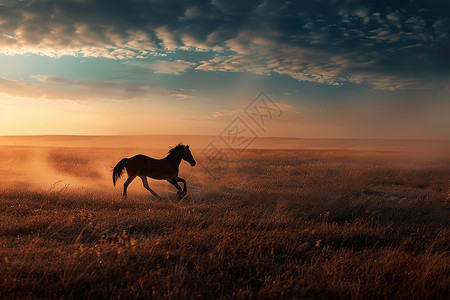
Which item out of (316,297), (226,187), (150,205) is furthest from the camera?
(226,187)

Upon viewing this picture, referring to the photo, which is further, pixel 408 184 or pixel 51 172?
pixel 51 172

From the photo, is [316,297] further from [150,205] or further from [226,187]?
[226,187]

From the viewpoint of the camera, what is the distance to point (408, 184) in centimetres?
1530

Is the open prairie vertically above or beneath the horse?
beneath

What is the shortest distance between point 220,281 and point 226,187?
31.5 ft

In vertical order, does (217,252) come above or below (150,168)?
below

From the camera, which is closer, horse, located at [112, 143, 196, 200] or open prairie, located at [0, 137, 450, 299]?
open prairie, located at [0, 137, 450, 299]

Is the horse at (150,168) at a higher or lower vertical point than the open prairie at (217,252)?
higher

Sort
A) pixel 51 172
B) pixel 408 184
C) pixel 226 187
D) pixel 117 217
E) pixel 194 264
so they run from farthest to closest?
pixel 51 172 < pixel 408 184 < pixel 226 187 < pixel 117 217 < pixel 194 264

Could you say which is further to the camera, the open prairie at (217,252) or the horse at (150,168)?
the horse at (150,168)

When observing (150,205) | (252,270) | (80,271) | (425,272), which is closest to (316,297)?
(252,270)

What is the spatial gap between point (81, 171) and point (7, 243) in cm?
1521

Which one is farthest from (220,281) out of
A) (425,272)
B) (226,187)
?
(226,187)

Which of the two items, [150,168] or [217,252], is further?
[150,168]
